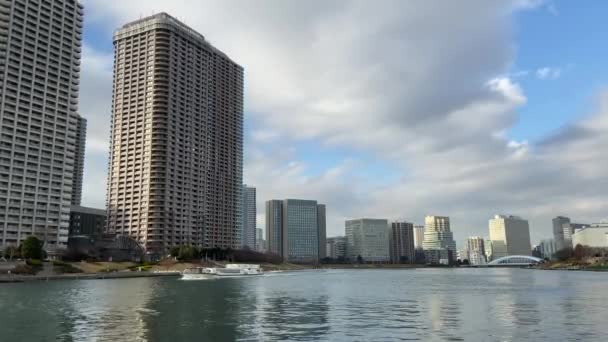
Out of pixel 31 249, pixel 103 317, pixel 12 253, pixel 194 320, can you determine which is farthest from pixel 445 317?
pixel 12 253

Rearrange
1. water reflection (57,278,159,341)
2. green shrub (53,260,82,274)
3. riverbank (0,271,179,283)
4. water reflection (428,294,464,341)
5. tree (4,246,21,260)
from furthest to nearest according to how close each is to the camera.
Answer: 1. tree (4,246,21,260)
2. green shrub (53,260,82,274)
3. riverbank (0,271,179,283)
4. water reflection (428,294,464,341)
5. water reflection (57,278,159,341)

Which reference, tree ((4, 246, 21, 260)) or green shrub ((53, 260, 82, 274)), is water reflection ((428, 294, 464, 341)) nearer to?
green shrub ((53, 260, 82, 274))

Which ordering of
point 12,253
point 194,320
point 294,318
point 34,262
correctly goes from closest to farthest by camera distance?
point 194,320 → point 294,318 → point 34,262 → point 12,253

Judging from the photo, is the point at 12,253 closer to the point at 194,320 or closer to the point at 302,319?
the point at 194,320

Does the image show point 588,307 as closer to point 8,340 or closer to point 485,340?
point 485,340

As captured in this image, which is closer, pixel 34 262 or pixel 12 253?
pixel 34 262

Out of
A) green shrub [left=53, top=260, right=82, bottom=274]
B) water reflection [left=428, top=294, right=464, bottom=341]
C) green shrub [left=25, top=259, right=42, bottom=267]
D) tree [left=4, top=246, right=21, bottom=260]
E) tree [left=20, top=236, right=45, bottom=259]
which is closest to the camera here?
water reflection [left=428, top=294, right=464, bottom=341]

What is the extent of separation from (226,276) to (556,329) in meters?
157

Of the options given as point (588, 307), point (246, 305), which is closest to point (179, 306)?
point (246, 305)

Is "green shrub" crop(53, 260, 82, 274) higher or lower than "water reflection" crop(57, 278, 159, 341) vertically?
higher

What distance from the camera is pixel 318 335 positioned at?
1859 inches

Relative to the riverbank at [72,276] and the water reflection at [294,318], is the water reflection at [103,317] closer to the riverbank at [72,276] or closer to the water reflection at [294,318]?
the water reflection at [294,318]

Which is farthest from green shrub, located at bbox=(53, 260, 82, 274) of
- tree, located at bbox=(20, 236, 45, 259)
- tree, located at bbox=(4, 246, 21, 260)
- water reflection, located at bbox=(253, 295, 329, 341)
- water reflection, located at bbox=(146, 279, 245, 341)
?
water reflection, located at bbox=(253, 295, 329, 341)

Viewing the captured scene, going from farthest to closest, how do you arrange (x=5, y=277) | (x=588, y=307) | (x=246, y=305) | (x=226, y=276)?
(x=226, y=276) < (x=5, y=277) < (x=246, y=305) < (x=588, y=307)
